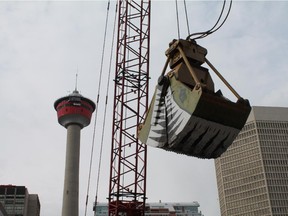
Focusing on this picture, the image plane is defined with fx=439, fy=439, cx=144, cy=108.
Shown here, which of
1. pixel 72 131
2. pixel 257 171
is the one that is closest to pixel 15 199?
pixel 72 131

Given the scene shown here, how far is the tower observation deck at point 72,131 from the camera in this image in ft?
435

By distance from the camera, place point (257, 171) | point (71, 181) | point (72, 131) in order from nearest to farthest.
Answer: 1. point (71, 181)
2. point (72, 131)
3. point (257, 171)

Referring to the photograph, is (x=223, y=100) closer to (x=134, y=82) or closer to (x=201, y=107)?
(x=201, y=107)

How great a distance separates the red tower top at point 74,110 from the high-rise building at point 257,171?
2402 inches

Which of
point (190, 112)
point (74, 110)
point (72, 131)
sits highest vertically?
point (74, 110)

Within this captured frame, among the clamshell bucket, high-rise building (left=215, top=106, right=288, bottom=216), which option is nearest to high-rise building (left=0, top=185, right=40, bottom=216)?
high-rise building (left=215, top=106, right=288, bottom=216)

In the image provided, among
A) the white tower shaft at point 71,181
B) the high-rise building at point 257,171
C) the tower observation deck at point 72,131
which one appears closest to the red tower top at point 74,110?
the tower observation deck at point 72,131

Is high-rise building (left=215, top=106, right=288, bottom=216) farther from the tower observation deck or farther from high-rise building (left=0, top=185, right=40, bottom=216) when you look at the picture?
high-rise building (left=0, top=185, right=40, bottom=216)

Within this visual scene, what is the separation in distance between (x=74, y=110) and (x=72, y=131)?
7.19 metres

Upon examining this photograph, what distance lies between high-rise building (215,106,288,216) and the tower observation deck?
6212cm

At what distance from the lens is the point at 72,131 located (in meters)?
147

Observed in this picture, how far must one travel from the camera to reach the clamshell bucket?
49.4ft

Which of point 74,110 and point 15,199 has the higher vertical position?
point 74,110

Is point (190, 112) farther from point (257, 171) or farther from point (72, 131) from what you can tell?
point (257, 171)
